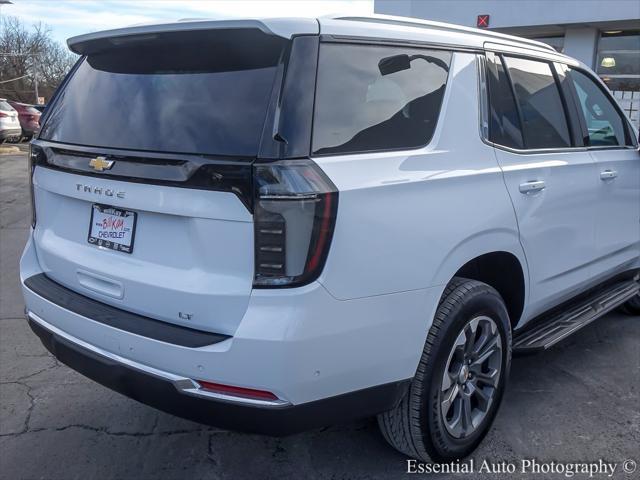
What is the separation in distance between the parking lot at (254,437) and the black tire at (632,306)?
38.2 inches

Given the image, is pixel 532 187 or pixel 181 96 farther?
pixel 532 187

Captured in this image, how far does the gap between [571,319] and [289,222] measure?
226cm

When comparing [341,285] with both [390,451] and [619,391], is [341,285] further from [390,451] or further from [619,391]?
[619,391]

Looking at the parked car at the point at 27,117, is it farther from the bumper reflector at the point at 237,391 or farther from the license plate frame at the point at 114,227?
the bumper reflector at the point at 237,391

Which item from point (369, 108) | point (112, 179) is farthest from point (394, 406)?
point (112, 179)

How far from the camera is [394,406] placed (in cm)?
245

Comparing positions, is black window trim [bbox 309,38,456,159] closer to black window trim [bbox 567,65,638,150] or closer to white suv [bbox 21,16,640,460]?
white suv [bbox 21,16,640,460]

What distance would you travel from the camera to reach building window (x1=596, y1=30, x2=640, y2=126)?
51.3 ft

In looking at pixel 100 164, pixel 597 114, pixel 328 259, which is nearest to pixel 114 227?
pixel 100 164

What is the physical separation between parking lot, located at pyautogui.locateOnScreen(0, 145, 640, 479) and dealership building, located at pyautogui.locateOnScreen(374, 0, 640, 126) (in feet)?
43.9

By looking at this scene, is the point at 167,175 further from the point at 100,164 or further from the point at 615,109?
the point at 615,109

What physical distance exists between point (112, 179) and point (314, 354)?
3.48ft

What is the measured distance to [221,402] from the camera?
2184 mm

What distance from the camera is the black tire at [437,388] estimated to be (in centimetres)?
251
